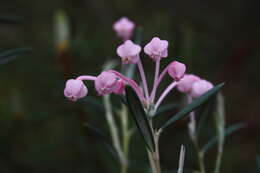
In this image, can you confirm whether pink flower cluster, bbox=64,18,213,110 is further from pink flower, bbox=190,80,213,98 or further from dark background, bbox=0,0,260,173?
dark background, bbox=0,0,260,173

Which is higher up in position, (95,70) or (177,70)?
(95,70)

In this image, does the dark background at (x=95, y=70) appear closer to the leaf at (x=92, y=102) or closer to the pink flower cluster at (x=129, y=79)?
the leaf at (x=92, y=102)

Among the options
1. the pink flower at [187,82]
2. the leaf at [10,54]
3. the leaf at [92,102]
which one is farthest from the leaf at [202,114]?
the leaf at [10,54]

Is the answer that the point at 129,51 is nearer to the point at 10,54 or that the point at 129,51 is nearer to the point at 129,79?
the point at 129,79

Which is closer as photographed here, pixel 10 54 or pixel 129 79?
pixel 129 79

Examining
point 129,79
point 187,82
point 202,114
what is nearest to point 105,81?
point 129,79

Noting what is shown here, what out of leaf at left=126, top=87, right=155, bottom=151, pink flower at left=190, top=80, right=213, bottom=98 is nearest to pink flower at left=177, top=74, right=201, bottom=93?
pink flower at left=190, top=80, right=213, bottom=98
